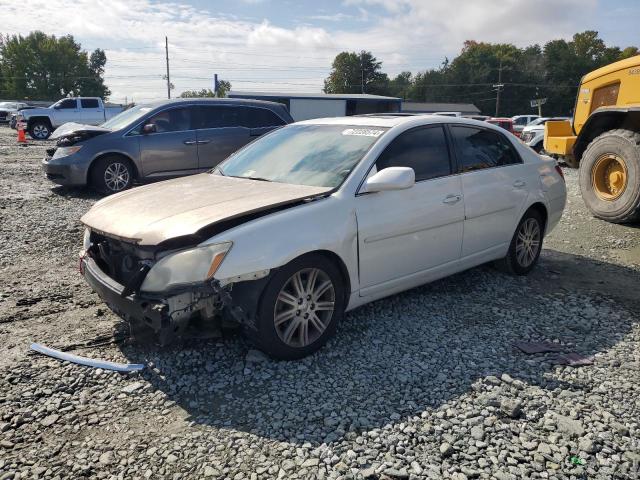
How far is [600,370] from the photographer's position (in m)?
3.43

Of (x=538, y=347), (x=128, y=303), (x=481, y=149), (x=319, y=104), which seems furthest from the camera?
(x=319, y=104)

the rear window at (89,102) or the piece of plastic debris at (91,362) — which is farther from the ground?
the rear window at (89,102)

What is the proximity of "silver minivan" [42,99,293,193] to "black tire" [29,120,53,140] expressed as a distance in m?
16.4

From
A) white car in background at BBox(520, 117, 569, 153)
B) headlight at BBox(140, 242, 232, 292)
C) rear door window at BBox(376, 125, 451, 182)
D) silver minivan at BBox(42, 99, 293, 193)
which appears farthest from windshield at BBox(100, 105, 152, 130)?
white car in background at BBox(520, 117, 569, 153)

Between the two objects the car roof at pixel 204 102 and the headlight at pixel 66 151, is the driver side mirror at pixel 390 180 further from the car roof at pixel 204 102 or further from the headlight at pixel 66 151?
the headlight at pixel 66 151

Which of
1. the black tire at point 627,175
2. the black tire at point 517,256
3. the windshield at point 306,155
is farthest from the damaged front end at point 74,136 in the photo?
the black tire at point 627,175

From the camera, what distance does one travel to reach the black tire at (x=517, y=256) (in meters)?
5.17

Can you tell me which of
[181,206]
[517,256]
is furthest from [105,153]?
[517,256]

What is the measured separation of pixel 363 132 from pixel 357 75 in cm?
9150

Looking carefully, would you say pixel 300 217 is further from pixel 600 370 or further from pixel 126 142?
pixel 126 142

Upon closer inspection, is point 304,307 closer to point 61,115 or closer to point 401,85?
point 61,115

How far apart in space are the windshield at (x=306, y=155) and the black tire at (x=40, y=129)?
75.0ft

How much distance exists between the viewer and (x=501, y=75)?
84625 mm

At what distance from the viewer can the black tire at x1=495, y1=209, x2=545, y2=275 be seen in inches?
203
